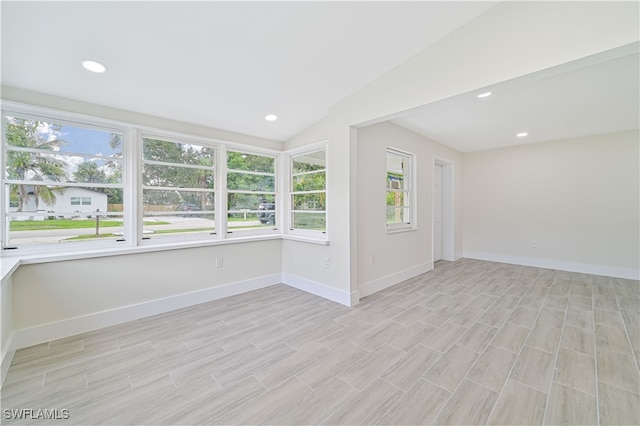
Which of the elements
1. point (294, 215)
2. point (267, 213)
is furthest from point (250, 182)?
point (294, 215)

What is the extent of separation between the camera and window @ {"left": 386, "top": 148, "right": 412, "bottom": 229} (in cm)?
415

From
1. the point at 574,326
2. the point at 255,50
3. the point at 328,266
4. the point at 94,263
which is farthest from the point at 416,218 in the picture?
the point at 94,263

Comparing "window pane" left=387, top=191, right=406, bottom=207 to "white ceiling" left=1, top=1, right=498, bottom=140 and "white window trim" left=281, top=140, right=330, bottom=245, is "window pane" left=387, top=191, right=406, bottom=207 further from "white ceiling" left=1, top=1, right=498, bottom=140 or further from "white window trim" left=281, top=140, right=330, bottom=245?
"white ceiling" left=1, top=1, right=498, bottom=140

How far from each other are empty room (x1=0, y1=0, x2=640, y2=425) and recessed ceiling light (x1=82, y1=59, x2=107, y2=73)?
8 cm

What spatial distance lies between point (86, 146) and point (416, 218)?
461cm

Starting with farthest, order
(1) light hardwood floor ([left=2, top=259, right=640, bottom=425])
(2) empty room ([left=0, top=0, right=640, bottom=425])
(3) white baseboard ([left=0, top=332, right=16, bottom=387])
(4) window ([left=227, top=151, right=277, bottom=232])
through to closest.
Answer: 1. (4) window ([left=227, top=151, right=277, bottom=232])
2. (3) white baseboard ([left=0, top=332, right=16, bottom=387])
3. (2) empty room ([left=0, top=0, right=640, bottom=425])
4. (1) light hardwood floor ([left=2, top=259, right=640, bottom=425])

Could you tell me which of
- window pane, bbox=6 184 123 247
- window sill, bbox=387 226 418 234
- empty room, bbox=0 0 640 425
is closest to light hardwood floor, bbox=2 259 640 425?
empty room, bbox=0 0 640 425

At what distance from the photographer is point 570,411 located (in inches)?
61.5

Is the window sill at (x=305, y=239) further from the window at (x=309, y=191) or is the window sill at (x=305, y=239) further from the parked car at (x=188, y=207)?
the parked car at (x=188, y=207)

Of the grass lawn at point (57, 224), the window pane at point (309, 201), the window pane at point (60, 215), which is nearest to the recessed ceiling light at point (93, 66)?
the window pane at point (60, 215)

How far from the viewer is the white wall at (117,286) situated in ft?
7.50

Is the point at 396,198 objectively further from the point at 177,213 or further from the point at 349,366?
the point at 177,213

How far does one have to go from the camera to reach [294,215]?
13.8ft

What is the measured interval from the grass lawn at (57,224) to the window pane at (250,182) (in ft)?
4.71
